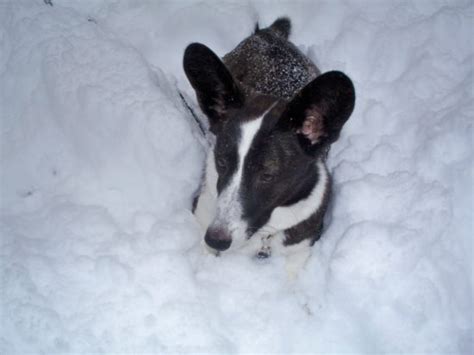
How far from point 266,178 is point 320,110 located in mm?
501

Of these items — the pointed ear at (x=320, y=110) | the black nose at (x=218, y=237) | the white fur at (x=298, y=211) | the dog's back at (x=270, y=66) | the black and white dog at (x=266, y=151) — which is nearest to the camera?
the pointed ear at (x=320, y=110)

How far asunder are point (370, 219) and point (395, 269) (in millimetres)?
427

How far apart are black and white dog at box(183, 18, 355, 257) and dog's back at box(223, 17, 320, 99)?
2.56 ft

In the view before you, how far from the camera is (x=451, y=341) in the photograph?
264cm

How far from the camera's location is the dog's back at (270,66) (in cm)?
358

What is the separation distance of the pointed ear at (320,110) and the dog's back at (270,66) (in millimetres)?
961

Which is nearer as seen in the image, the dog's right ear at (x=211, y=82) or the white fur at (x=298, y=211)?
the dog's right ear at (x=211, y=82)

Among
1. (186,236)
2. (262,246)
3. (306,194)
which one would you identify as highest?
(306,194)

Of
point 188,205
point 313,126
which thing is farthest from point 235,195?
point 188,205

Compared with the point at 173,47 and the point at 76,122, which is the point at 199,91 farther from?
the point at 173,47

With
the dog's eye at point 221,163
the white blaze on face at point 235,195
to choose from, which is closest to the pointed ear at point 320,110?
the white blaze on face at point 235,195

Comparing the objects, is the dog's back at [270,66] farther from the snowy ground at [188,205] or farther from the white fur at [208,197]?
the white fur at [208,197]

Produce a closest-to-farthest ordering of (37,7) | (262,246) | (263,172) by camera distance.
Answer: (263,172) < (262,246) < (37,7)

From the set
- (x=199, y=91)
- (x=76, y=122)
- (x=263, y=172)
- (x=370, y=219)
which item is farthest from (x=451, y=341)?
(x=76, y=122)
